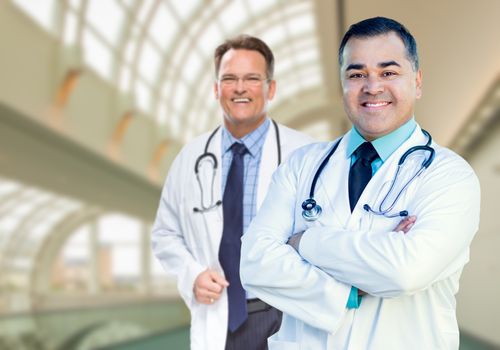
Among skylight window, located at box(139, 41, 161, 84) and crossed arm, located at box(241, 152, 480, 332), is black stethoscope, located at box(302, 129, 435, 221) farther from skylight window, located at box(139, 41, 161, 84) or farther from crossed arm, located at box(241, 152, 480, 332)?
skylight window, located at box(139, 41, 161, 84)

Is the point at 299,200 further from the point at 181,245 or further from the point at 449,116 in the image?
the point at 449,116

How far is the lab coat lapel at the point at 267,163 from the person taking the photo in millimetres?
2783

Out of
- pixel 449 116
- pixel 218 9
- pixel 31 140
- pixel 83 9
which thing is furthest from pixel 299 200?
pixel 218 9

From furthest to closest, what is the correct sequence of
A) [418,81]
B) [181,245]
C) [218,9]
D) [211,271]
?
1. [218,9]
2. [181,245]
3. [211,271]
4. [418,81]

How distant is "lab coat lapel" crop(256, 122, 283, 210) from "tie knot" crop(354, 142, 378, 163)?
99cm

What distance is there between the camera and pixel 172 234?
2.88 m

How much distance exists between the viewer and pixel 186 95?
22562 millimetres

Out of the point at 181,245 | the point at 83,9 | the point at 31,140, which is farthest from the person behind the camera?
the point at 83,9

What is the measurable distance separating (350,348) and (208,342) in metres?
1.18

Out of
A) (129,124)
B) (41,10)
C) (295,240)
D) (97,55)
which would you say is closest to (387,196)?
(295,240)

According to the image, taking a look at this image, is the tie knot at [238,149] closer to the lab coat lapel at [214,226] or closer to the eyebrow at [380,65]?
the lab coat lapel at [214,226]

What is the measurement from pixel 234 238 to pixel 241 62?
2.47 ft

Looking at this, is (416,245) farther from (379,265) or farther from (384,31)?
(384,31)

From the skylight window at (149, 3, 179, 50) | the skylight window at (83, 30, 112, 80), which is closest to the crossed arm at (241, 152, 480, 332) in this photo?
the skylight window at (83, 30, 112, 80)
